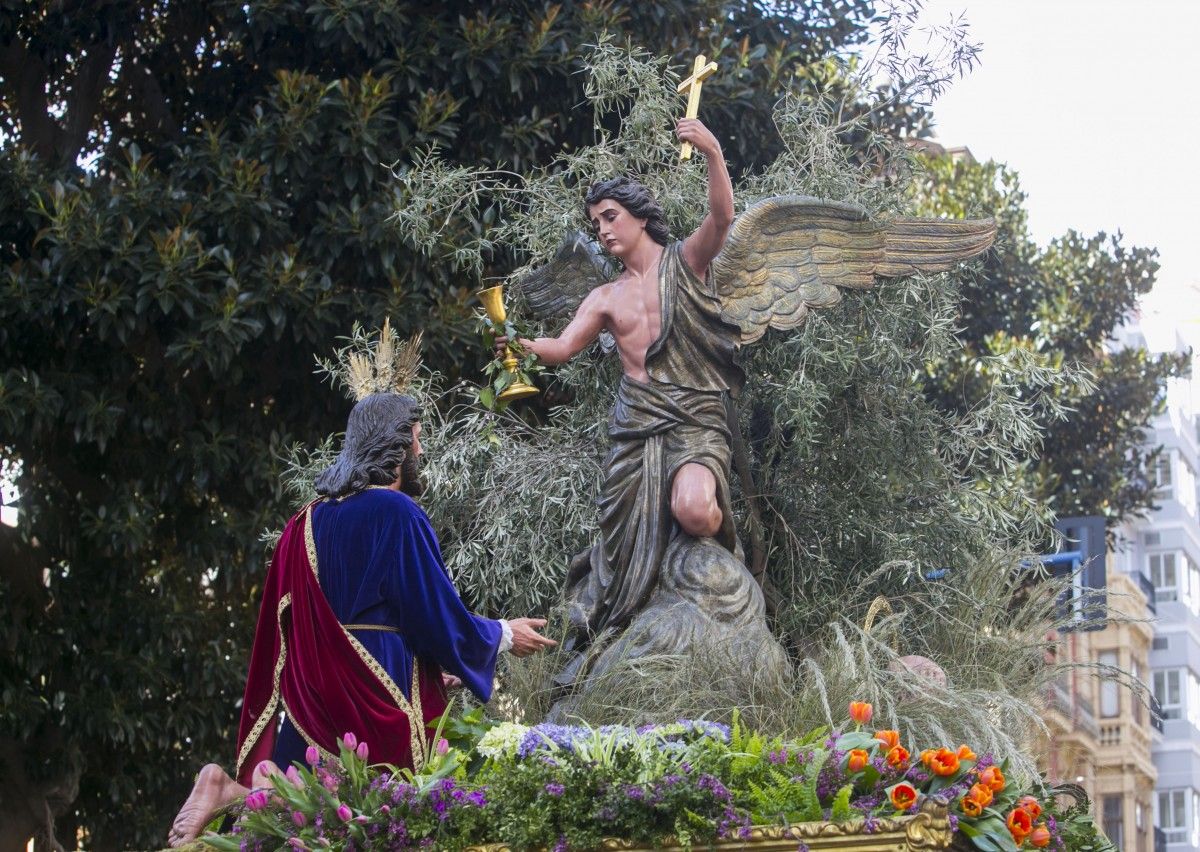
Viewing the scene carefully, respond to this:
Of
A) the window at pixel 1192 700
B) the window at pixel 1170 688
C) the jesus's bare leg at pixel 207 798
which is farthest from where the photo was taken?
the window at pixel 1170 688

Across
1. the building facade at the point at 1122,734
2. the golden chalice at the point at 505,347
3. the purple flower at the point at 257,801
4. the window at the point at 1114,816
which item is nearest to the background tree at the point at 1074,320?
the golden chalice at the point at 505,347

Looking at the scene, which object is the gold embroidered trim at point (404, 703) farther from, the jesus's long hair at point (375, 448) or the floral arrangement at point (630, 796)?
the jesus's long hair at point (375, 448)

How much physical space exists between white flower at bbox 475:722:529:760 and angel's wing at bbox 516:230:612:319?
388 centimetres

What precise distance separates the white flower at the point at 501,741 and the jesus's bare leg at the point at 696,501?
84.9 inches

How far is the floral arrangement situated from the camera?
601cm

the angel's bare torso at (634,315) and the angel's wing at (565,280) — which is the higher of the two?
the angel's wing at (565,280)

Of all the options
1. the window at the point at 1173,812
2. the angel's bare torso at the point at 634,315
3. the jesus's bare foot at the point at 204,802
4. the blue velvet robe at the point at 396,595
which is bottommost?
the jesus's bare foot at the point at 204,802

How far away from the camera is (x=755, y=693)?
8312 millimetres

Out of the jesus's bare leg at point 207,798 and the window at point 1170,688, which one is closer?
the jesus's bare leg at point 207,798

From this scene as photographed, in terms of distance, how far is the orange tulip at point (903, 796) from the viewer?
19.8 feet

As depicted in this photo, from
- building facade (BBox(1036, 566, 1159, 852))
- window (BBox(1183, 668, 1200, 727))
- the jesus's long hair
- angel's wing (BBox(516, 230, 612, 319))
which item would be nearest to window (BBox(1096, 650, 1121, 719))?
building facade (BBox(1036, 566, 1159, 852))

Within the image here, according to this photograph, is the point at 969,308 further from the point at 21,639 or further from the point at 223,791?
the point at 223,791

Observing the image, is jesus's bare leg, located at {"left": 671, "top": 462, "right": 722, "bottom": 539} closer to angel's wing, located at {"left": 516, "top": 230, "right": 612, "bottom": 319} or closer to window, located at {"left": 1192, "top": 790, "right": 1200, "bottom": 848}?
angel's wing, located at {"left": 516, "top": 230, "right": 612, "bottom": 319}

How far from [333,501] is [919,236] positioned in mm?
4003
